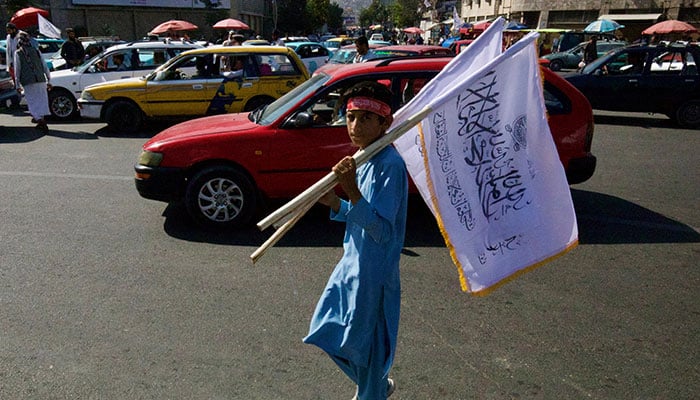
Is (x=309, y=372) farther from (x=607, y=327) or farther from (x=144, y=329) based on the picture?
(x=607, y=327)

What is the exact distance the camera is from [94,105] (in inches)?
414

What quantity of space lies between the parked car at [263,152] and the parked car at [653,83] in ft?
23.6

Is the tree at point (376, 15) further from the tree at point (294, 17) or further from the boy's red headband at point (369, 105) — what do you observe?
the boy's red headband at point (369, 105)

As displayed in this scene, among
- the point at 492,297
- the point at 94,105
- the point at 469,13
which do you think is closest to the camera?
the point at 492,297

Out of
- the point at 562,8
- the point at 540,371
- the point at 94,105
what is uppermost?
the point at 562,8

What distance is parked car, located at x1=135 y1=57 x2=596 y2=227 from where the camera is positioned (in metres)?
5.41

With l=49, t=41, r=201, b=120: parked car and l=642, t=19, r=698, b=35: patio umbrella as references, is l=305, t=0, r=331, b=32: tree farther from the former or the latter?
l=49, t=41, r=201, b=120: parked car

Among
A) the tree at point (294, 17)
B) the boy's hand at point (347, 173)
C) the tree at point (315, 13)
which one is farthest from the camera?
the tree at point (315, 13)

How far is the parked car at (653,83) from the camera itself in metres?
11.5

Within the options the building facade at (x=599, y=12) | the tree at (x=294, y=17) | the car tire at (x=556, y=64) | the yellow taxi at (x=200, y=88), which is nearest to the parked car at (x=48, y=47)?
the yellow taxi at (x=200, y=88)

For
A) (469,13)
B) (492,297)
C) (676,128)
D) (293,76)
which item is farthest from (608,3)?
(492,297)

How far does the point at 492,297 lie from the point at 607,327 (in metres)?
0.78

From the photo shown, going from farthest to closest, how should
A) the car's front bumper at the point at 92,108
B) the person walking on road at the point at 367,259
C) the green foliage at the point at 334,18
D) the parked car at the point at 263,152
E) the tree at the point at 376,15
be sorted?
the tree at the point at 376,15
the green foliage at the point at 334,18
the car's front bumper at the point at 92,108
the parked car at the point at 263,152
the person walking on road at the point at 367,259

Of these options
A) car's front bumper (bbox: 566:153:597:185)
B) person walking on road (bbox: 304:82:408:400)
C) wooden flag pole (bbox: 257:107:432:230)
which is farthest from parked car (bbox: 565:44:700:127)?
wooden flag pole (bbox: 257:107:432:230)
